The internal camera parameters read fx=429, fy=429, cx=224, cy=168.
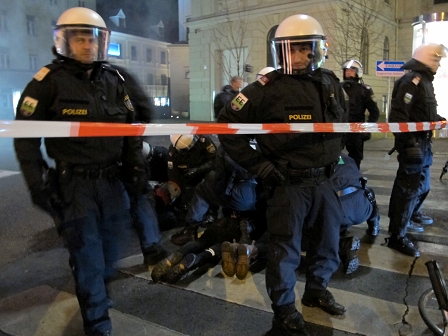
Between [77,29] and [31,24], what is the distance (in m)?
43.7

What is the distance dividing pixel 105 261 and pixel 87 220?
0.46 m

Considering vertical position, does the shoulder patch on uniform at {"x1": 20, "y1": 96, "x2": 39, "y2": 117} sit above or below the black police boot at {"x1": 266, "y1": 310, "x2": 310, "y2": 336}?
above

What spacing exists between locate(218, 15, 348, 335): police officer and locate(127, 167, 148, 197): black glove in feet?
1.99

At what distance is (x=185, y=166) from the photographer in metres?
4.95

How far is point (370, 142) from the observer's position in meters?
14.0

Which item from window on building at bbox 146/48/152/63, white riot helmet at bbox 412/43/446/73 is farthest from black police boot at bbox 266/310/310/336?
window on building at bbox 146/48/152/63

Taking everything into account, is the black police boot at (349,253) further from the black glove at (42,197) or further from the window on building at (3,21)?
the window on building at (3,21)

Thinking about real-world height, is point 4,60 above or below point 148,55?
below

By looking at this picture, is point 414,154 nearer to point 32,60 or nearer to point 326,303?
point 326,303

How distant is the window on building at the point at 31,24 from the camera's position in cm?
4016

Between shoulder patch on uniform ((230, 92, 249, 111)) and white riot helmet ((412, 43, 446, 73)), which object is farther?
white riot helmet ((412, 43, 446, 73))

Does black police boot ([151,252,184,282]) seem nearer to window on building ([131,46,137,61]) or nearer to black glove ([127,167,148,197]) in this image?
black glove ([127,167,148,197])

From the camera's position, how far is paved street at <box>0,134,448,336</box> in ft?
9.39

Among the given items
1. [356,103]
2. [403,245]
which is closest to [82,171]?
[403,245]
